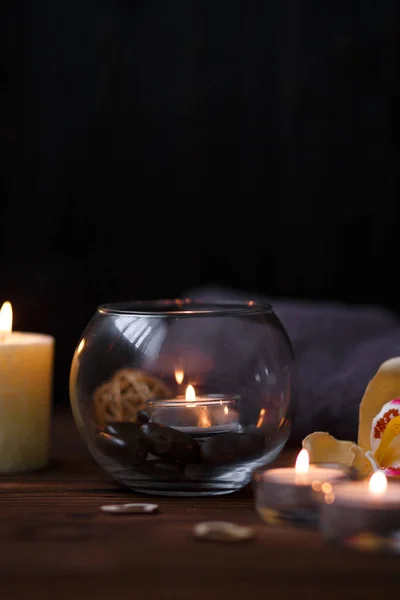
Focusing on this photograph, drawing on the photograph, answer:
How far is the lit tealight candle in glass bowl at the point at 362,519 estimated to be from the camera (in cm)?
45

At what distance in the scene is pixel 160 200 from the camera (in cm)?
178

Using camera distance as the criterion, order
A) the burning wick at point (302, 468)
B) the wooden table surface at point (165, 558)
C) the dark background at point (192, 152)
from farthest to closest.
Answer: the dark background at point (192, 152) < the burning wick at point (302, 468) < the wooden table surface at point (165, 558)

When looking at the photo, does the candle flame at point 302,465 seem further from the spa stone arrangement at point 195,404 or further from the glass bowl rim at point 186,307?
the glass bowl rim at point 186,307

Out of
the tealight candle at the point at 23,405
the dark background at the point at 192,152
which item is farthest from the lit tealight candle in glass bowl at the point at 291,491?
the dark background at the point at 192,152

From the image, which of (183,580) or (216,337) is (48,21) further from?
(183,580)

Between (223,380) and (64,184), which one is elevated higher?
(64,184)

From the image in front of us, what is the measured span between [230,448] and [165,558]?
0.13 metres

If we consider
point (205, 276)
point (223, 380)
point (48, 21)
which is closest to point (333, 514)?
point (223, 380)

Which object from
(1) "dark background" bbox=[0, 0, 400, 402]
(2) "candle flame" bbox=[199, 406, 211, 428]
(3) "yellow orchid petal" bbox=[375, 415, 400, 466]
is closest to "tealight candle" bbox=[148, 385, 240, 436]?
(2) "candle flame" bbox=[199, 406, 211, 428]

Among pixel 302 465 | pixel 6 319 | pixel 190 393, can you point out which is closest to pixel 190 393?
pixel 190 393

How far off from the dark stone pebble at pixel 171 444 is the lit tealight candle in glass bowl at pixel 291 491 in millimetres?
62

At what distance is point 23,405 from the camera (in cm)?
71

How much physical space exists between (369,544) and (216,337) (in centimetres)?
19

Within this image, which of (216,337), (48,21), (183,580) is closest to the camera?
(183,580)
